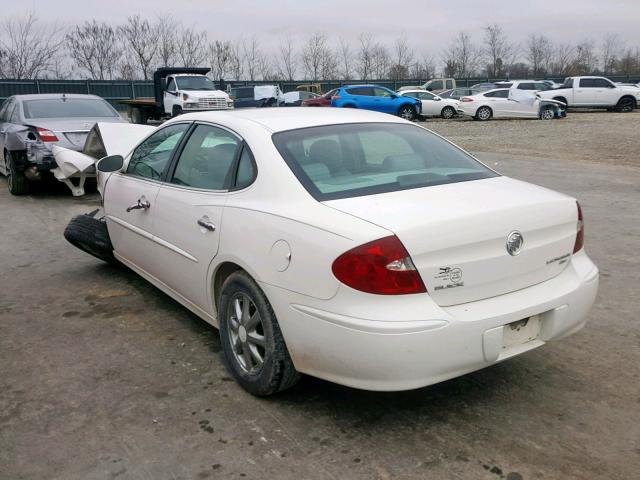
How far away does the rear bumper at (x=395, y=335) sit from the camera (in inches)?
106

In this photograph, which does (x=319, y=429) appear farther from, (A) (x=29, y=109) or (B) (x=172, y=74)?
(B) (x=172, y=74)

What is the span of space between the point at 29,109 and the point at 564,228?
30.2 feet

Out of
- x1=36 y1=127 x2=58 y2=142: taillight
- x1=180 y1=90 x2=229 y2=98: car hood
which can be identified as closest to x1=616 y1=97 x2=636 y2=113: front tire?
x1=180 y1=90 x2=229 y2=98: car hood

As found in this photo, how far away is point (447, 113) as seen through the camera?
1117 inches

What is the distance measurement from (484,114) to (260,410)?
25.2m

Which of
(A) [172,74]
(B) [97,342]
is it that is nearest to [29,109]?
(B) [97,342]

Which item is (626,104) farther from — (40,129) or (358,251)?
(358,251)

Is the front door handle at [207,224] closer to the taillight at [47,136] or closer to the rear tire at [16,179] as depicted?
the taillight at [47,136]

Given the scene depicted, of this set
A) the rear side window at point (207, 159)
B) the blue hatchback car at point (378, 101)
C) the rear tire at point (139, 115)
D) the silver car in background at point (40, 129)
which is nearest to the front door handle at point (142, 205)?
the rear side window at point (207, 159)

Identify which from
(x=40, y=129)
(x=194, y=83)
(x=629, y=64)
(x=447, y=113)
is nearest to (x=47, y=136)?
(x=40, y=129)

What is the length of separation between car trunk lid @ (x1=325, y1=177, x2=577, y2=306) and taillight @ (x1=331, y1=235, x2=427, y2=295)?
0.04m

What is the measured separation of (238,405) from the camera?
3295mm

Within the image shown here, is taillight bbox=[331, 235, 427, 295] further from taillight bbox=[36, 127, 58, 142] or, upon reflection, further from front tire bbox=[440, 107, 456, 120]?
front tire bbox=[440, 107, 456, 120]

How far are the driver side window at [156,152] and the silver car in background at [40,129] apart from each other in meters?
4.99
